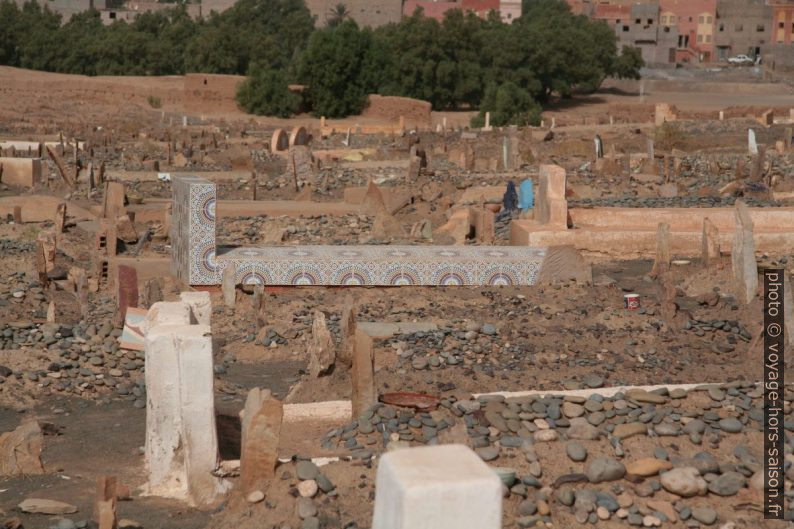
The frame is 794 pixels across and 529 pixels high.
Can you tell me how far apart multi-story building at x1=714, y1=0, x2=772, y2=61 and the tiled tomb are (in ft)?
185

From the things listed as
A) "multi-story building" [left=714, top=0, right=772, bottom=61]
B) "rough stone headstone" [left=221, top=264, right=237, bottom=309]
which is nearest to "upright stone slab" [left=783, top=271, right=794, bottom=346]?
"rough stone headstone" [left=221, top=264, right=237, bottom=309]

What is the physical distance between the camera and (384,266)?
12242mm

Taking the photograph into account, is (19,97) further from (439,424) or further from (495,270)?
(439,424)

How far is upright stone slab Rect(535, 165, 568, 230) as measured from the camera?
1366 centimetres

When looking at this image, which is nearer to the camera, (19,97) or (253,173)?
(253,173)

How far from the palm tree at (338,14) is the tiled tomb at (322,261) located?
183ft

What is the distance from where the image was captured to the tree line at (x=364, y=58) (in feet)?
130

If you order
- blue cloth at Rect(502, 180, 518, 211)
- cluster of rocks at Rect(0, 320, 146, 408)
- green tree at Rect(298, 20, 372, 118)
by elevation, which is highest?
green tree at Rect(298, 20, 372, 118)

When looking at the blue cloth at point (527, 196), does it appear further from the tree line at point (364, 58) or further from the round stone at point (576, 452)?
the tree line at point (364, 58)

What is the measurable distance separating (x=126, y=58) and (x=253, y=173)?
90.1ft

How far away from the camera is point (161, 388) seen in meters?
7.01

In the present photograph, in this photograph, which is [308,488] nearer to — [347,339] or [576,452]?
[576,452]

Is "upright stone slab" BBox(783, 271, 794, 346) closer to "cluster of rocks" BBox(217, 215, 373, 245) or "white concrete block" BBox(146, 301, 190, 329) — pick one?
"white concrete block" BBox(146, 301, 190, 329)

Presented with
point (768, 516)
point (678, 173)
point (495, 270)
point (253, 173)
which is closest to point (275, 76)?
point (253, 173)
